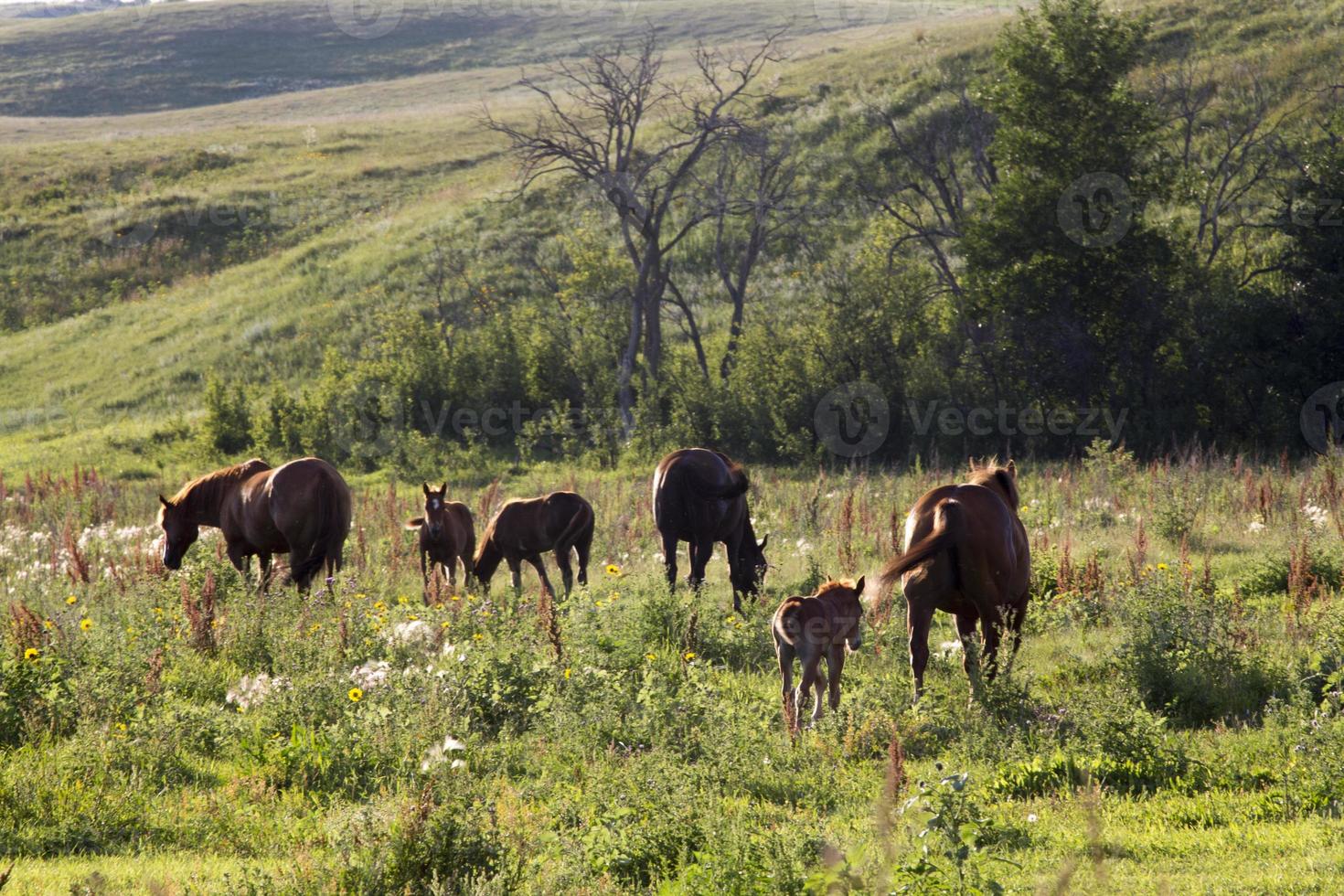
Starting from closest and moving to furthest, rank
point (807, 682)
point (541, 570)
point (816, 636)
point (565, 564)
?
1. point (816, 636)
2. point (807, 682)
3. point (541, 570)
4. point (565, 564)

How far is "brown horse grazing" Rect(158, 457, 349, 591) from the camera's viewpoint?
44.9 ft

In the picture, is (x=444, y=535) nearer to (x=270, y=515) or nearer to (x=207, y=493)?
(x=270, y=515)

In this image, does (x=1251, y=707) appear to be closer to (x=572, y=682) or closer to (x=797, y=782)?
(x=797, y=782)

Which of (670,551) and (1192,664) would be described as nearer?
(1192,664)

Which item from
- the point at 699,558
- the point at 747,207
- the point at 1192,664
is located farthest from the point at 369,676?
the point at 747,207

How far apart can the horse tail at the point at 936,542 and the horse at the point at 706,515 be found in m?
4.27

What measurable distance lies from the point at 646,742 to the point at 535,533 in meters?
6.34

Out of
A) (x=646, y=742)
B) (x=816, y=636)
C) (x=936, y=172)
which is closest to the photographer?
(x=646, y=742)

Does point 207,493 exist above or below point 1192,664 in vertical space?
above

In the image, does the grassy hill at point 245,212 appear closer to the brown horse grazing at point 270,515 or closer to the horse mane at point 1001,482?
the brown horse grazing at point 270,515

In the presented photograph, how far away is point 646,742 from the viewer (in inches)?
326

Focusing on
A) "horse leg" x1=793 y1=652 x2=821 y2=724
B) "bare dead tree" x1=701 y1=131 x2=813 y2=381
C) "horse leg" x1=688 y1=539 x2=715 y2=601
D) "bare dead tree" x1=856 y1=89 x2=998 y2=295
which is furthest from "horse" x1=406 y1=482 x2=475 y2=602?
"bare dead tree" x1=856 y1=89 x2=998 y2=295

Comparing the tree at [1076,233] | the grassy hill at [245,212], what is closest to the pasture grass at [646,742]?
the tree at [1076,233]

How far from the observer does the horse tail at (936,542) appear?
853cm
